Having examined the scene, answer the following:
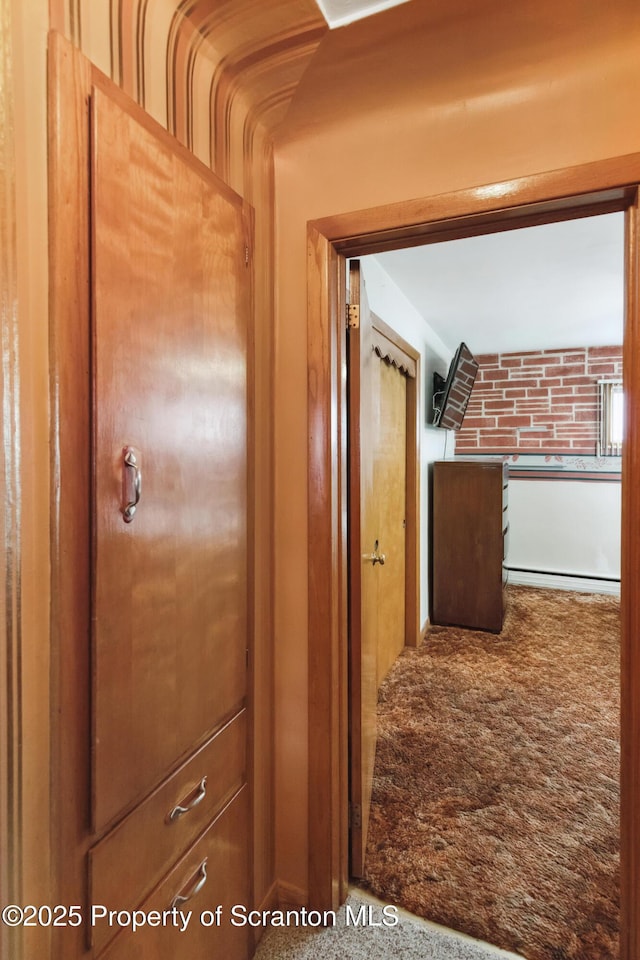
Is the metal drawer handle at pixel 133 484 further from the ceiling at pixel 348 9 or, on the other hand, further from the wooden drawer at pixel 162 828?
the ceiling at pixel 348 9

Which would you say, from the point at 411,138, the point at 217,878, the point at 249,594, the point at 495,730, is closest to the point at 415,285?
the point at 411,138

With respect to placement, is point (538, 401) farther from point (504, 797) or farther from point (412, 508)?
point (504, 797)

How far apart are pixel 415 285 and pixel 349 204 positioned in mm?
1634

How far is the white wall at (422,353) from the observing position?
2.53m

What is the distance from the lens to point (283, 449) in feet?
4.65

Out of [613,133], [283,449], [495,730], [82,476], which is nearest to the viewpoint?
[82,476]

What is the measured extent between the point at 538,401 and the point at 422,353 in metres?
1.87

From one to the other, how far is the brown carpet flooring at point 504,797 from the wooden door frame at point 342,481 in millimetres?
340

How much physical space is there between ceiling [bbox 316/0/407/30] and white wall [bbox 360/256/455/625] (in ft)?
4.23

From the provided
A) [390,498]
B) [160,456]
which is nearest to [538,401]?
[390,498]

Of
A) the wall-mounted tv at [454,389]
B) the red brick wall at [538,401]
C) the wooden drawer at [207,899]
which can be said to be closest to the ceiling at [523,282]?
the wall-mounted tv at [454,389]

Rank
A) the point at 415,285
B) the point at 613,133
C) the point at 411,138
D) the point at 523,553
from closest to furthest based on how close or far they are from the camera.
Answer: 1. the point at 613,133
2. the point at 411,138
3. the point at 415,285
4. the point at 523,553

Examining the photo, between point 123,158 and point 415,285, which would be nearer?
point 123,158

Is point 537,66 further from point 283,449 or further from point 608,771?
point 608,771
